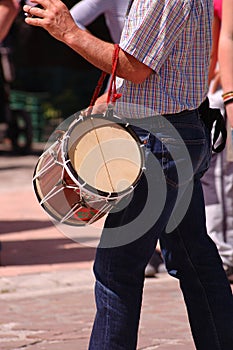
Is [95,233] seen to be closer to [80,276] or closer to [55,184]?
[80,276]

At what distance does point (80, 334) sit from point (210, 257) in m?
1.41

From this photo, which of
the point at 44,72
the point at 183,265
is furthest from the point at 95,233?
the point at 44,72

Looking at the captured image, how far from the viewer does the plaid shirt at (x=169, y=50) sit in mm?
3182

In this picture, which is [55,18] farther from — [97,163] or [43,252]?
[43,252]

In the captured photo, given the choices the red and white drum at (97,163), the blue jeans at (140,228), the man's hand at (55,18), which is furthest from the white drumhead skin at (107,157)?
the man's hand at (55,18)

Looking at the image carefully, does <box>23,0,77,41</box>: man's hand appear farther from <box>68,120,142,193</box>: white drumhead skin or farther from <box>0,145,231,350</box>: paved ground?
<box>0,145,231,350</box>: paved ground

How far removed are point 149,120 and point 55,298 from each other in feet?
8.19

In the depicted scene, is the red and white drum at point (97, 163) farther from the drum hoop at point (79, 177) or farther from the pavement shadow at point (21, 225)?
the pavement shadow at point (21, 225)

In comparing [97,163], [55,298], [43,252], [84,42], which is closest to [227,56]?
[84,42]

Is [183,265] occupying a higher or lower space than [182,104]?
lower

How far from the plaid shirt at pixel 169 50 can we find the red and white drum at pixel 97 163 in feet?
0.66

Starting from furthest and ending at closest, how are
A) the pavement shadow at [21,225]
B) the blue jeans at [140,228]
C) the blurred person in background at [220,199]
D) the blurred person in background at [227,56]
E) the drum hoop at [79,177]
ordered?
the pavement shadow at [21,225], the blurred person in background at [220,199], the blurred person in background at [227,56], the blue jeans at [140,228], the drum hoop at [79,177]

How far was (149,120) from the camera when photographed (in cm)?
331

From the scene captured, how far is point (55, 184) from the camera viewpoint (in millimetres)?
3236
